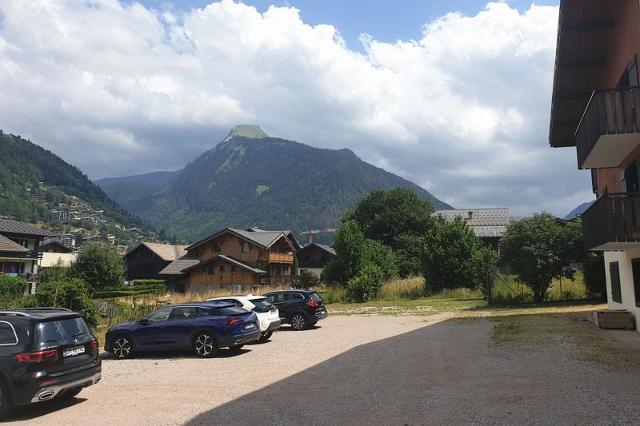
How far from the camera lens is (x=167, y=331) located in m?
13.5

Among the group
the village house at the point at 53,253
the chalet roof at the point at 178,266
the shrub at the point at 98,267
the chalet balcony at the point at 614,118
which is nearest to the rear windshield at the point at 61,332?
the chalet balcony at the point at 614,118

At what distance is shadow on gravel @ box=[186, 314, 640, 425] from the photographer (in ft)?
22.3

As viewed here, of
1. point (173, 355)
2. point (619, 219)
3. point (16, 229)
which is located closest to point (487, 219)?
point (16, 229)

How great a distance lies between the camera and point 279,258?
201 feet

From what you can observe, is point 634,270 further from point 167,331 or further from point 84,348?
point 84,348

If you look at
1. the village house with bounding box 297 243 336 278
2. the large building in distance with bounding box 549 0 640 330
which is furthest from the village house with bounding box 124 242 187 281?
the large building in distance with bounding box 549 0 640 330

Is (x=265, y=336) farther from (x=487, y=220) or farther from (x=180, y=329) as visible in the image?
(x=487, y=220)

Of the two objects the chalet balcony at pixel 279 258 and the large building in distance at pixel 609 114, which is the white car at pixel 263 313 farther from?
the chalet balcony at pixel 279 258

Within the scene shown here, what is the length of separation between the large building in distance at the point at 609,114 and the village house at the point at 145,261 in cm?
6322

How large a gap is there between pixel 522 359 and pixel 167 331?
8.74 meters

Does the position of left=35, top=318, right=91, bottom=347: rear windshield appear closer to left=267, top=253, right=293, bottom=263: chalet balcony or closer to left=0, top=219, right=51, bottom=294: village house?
left=267, top=253, right=293, bottom=263: chalet balcony

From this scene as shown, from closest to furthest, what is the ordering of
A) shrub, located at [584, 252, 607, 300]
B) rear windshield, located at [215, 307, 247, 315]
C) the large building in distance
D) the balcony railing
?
the large building in distance → the balcony railing → rear windshield, located at [215, 307, 247, 315] → shrub, located at [584, 252, 607, 300]

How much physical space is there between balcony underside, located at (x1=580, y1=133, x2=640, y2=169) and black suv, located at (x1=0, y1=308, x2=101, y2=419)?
38.2 ft

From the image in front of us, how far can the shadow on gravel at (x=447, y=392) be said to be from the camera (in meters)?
6.80
